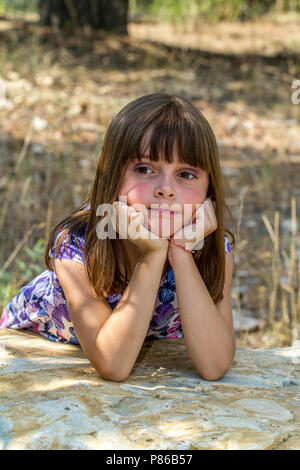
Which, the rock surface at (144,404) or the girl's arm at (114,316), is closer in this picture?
the rock surface at (144,404)

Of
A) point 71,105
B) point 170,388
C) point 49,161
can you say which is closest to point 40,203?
point 49,161

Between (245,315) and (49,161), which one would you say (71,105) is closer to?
(49,161)

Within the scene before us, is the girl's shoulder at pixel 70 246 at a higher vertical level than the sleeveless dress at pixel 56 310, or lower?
higher

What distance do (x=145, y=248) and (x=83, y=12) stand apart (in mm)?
6504

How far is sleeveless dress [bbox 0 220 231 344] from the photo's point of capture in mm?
2574

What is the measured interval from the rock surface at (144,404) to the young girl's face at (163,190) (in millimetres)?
548

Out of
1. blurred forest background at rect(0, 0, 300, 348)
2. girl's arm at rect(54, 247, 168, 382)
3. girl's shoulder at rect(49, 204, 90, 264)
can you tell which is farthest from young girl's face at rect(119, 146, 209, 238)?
blurred forest background at rect(0, 0, 300, 348)

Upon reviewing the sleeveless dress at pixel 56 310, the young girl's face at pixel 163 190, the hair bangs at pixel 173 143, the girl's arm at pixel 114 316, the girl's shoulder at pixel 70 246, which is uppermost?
the hair bangs at pixel 173 143

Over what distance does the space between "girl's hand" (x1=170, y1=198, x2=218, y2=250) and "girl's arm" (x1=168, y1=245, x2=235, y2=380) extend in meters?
0.04

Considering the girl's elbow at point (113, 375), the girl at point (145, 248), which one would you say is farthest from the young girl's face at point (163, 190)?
the girl's elbow at point (113, 375)

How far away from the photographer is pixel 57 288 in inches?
103

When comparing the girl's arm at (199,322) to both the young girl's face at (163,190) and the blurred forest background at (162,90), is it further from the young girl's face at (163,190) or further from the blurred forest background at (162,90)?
the blurred forest background at (162,90)

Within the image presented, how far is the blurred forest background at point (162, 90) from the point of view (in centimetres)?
429

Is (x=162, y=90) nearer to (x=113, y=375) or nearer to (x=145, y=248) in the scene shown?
(x=145, y=248)
